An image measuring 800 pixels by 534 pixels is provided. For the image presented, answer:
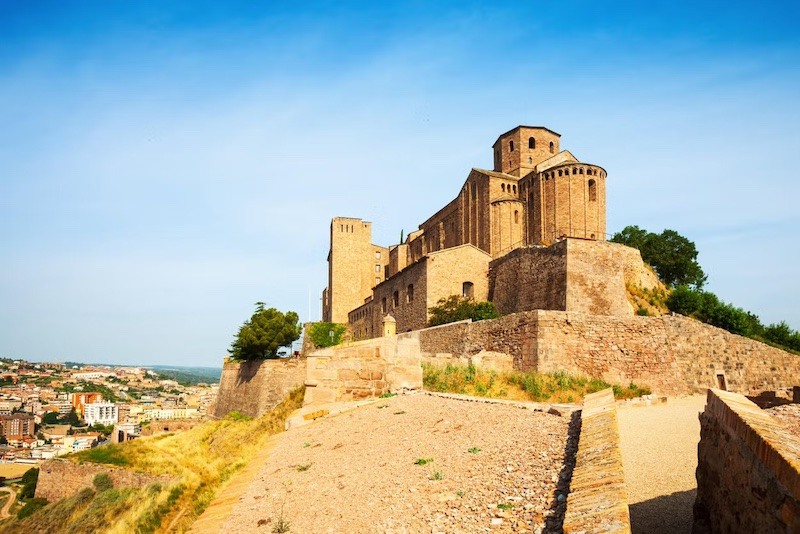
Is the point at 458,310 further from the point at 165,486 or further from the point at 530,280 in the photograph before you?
the point at 165,486

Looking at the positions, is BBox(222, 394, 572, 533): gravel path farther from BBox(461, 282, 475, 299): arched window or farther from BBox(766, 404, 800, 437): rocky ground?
BBox(461, 282, 475, 299): arched window

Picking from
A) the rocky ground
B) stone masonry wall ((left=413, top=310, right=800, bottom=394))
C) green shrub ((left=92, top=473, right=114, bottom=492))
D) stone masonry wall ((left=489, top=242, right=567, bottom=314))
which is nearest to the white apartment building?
green shrub ((left=92, top=473, right=114, bottom=492))

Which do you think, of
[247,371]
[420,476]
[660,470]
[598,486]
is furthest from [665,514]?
[247,371]

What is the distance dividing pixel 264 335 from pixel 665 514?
34214 millimetres

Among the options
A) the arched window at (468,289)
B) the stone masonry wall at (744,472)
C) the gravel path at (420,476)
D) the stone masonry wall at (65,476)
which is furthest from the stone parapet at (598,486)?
the arched window at (468,289)

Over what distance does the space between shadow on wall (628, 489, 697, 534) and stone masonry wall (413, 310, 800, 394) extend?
12.6 m

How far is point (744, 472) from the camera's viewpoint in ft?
15.6

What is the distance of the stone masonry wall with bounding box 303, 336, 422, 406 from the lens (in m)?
13.3

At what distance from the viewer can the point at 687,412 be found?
51.1ft

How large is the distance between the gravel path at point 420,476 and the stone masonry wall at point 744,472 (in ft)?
4.59

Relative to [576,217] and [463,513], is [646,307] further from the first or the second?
[463,513]

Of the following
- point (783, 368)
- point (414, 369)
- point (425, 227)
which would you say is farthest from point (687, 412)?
point (425, 227)

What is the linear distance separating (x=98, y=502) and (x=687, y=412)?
18.4m

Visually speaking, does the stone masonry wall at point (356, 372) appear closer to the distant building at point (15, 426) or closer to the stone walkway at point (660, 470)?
the stone walkway at point (660, 470)
